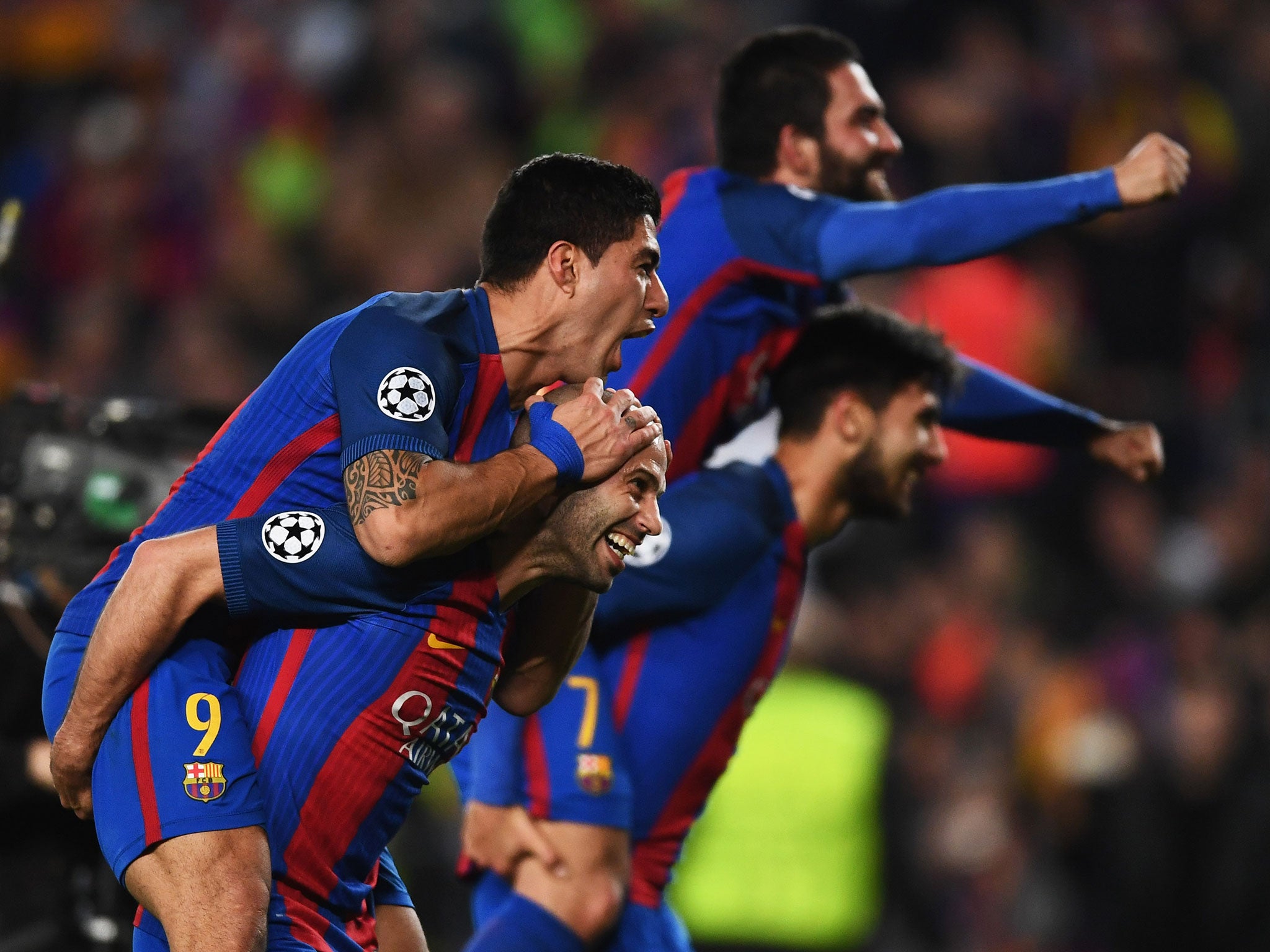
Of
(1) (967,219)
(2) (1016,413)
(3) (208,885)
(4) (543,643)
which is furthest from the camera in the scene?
(2) (1016,413)

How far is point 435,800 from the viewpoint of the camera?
8719mm

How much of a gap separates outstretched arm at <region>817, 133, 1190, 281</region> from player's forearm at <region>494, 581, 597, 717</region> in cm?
130

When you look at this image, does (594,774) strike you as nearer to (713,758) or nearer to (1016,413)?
(713,758)

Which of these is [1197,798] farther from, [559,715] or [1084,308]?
[559,715]

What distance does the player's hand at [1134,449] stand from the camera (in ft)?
18.0

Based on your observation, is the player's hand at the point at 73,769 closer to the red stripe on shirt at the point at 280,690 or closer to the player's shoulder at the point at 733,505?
the red stripe on shirt at the point at 280,690

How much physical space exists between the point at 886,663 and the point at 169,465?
13.5ft

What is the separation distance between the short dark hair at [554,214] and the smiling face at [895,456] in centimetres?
174

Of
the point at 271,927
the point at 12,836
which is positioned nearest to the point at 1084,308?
the point at 12,836

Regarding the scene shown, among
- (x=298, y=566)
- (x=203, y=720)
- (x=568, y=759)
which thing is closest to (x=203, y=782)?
(x=203, y=720)

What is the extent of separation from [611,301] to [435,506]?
0.65 meters

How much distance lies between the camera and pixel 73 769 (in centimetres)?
371

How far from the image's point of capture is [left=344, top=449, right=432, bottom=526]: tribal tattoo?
340 centimetres

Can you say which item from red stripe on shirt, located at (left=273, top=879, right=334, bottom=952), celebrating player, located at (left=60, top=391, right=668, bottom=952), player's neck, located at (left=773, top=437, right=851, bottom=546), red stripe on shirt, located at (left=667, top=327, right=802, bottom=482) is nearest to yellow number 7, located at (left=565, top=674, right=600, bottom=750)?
red stripe on shirt, located at (left=667, top=327, right=802, bottom=482)
